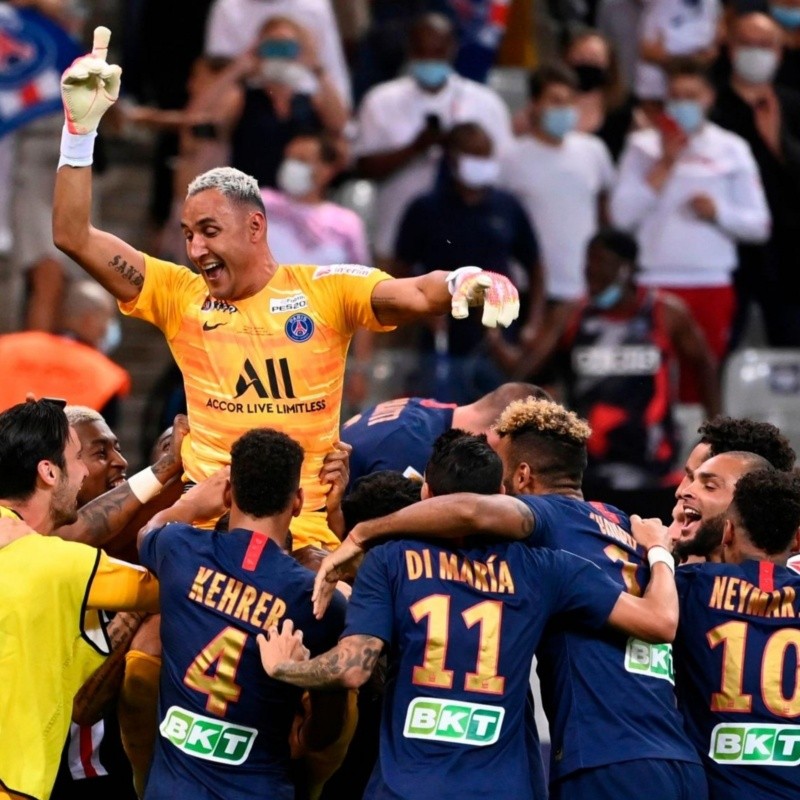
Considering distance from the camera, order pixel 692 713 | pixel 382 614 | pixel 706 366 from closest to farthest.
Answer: pixel 382 614
pixel 692 713
pixel 706 366

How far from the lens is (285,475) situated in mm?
5977

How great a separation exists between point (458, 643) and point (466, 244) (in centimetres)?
578

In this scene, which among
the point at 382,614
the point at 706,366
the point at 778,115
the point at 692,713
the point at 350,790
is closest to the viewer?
the point at 382,614

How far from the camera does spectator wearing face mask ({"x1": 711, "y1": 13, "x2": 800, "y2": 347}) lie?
1234cm

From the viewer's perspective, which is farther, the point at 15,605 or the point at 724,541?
the point at 724,541

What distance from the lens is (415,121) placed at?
39.2 feet

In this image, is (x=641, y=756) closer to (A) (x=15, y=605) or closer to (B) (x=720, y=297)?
(A) (x=15, y=605)

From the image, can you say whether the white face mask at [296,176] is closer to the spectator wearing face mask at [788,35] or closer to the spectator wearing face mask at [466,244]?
the spectator wearing face mask at [466,244]

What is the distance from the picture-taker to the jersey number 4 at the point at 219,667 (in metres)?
5.98

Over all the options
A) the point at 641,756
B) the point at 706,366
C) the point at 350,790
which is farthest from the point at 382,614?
the point at 706,366

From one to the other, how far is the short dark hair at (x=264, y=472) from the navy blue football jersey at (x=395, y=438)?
1.51 m

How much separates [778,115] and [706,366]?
7.42ft

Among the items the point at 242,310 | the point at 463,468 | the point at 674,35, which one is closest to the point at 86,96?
the point at 242,310

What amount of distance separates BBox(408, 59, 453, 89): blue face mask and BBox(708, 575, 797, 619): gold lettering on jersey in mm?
6519
